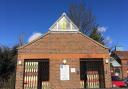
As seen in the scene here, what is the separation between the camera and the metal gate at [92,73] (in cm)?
2897

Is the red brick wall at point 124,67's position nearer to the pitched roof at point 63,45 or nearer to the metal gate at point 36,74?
the pitched roof at point 63,45

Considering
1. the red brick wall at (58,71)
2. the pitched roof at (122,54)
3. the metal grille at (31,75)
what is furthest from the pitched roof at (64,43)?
the pitched roof at (122,54)

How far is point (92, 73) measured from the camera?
97.5 feet

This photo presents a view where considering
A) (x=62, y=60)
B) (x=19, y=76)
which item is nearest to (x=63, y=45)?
(x=62, y=60)

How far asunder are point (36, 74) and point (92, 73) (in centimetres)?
641

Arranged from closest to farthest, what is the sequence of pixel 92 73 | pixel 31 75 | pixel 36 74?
pixel 31 75, pixel 36 74, pixel 92 73

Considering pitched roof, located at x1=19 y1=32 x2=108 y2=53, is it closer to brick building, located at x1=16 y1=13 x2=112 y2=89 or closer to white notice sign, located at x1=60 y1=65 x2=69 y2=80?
brick building, located at x1=16 y1=13 x2=112 y2=89

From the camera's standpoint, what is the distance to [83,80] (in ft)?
97.8

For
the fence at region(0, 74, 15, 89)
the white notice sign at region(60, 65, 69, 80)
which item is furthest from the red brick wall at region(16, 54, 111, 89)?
the fence at region(0, 74, 15, 89)

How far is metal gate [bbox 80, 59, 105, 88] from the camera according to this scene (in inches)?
1141

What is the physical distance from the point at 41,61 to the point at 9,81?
4123mm

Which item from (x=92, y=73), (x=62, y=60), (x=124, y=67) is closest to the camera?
(x=62, y=60)

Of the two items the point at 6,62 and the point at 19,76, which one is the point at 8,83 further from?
the point at 6,62

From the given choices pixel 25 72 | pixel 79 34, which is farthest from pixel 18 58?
pixel 79 34
